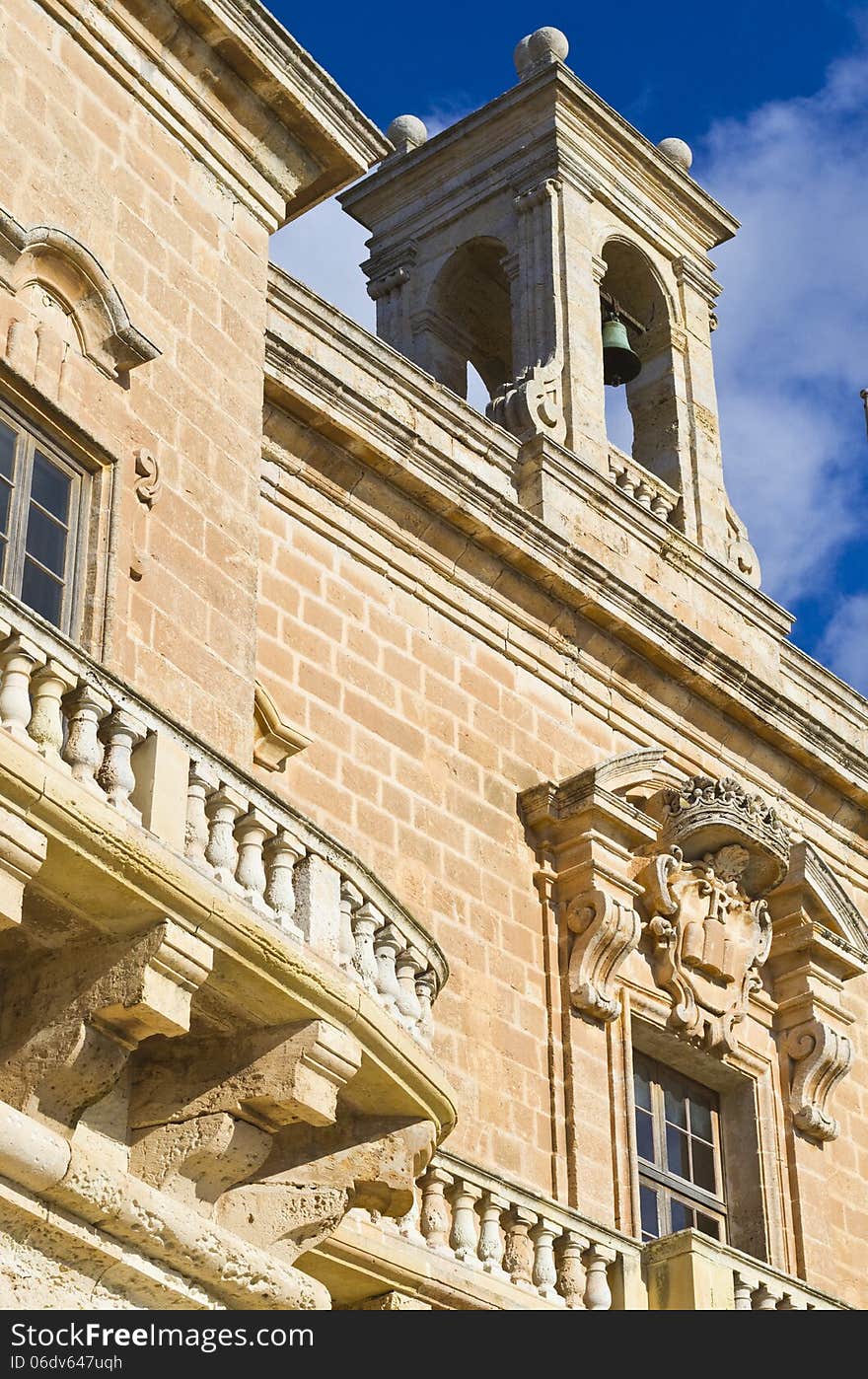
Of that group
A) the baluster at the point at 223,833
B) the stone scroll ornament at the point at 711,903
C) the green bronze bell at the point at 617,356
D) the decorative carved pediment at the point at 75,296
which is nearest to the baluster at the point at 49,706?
the baluster at the point at 223,833

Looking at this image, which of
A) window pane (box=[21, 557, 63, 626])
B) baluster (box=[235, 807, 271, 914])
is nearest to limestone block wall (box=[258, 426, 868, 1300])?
window pane (box=[21, 557, 63, 626])

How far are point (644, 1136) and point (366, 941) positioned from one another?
17.0ft

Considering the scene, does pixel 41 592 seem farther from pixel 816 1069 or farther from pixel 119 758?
pixel 816 1069

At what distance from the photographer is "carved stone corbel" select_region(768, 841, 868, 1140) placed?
54.6 ft

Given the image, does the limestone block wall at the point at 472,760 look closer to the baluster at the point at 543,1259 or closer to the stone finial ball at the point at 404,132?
the baluster at the point at 543,1259

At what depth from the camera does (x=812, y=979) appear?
666 inches

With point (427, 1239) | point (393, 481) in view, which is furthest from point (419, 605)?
point (427, 1239)

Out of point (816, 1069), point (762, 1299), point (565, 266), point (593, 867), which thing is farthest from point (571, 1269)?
point (565, 266)

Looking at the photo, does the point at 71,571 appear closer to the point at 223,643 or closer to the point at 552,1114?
the point at 223,643

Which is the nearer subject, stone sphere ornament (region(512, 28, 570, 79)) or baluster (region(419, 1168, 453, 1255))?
baluster (region(419, 1168, 453, 1255))

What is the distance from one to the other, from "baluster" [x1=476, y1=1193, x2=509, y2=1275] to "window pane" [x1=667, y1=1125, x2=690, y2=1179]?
3399mm

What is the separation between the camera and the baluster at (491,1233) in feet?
40.3

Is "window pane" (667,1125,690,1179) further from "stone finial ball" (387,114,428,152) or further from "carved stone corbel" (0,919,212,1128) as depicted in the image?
"stone finial ball" (387,114,428,152)
